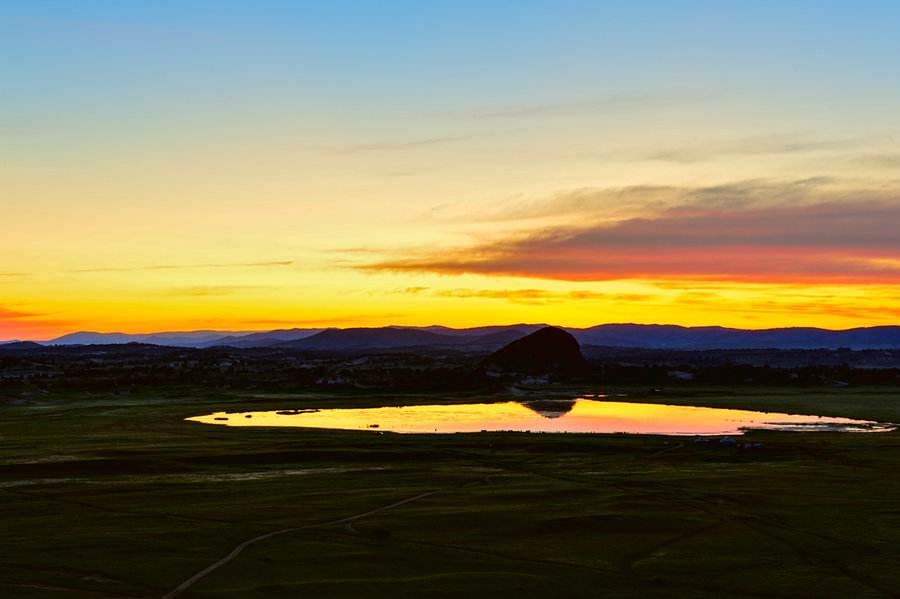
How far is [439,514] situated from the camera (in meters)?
37.1

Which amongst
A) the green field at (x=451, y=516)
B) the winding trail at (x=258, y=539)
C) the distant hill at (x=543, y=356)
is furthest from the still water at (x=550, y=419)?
the distant hill at (x=543, y=356)

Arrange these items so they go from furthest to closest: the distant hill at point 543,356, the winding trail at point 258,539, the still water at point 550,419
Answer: the distant hill at point 543,356
the still water at point 550,419
the winding trail at point 258,539

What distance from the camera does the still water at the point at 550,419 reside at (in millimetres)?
76000

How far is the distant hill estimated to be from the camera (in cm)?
16200

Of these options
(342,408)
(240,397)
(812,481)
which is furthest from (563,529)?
(240,397)

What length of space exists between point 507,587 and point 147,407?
81514 millimetres

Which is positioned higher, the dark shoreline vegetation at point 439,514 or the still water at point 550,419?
the still water at point 550,419

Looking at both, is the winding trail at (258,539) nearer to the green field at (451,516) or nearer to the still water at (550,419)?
the green field at (451,516)

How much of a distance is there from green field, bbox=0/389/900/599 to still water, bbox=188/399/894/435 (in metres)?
8.84

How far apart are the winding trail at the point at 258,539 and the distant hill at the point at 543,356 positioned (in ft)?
392

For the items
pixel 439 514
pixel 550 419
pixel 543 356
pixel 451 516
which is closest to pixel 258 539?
pixel 439 514

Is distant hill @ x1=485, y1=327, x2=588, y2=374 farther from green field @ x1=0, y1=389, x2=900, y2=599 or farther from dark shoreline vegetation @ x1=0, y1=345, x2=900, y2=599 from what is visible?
green field @ x1=0, y1=389, x2=900, y2=599

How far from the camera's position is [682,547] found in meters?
31.8

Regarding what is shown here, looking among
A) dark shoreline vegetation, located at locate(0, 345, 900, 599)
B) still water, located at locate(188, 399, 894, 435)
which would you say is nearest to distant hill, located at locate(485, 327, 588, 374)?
still water, located at locate(188, 399, 894, 435)
